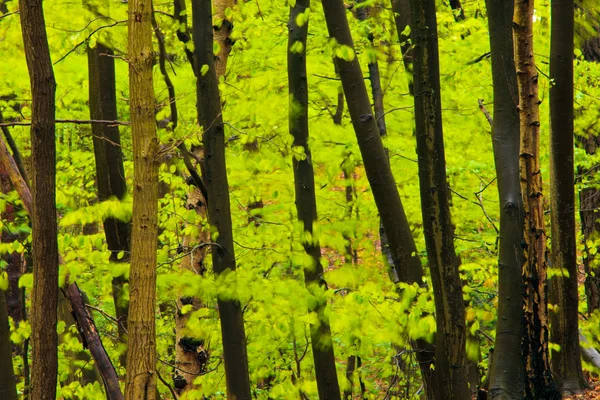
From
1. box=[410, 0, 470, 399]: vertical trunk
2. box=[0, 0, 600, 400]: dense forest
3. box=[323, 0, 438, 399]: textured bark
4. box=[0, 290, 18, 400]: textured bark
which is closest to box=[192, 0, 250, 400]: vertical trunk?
box=[0, 0, 600, 400]: dense forest

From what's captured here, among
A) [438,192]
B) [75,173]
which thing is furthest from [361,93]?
[75,173]

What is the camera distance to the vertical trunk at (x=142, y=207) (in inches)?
183

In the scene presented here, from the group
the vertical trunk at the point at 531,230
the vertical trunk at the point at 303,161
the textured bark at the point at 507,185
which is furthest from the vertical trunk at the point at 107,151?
the vertical trunk at the point at 531,230

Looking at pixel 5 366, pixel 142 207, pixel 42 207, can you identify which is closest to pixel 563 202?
pixel 142 207

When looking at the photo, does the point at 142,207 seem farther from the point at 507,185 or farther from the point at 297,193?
the point at 507,185

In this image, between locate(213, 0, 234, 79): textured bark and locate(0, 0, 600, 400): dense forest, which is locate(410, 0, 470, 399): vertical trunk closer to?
locate(0, 0, 600, 400): dense forest

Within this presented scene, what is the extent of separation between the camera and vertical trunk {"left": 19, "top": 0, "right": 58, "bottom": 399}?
477 cm

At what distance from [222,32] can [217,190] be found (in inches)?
89.0

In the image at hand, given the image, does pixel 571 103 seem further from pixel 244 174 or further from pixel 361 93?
pixel 244 174

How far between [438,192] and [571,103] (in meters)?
3.39

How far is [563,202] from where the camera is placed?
790 cm

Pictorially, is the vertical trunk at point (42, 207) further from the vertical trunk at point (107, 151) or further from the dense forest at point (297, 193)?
the vertical trunk at point (107, 151)

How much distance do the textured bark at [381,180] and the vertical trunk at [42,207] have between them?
106 inches

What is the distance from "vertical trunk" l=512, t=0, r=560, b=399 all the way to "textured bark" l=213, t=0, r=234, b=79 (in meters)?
3.12
